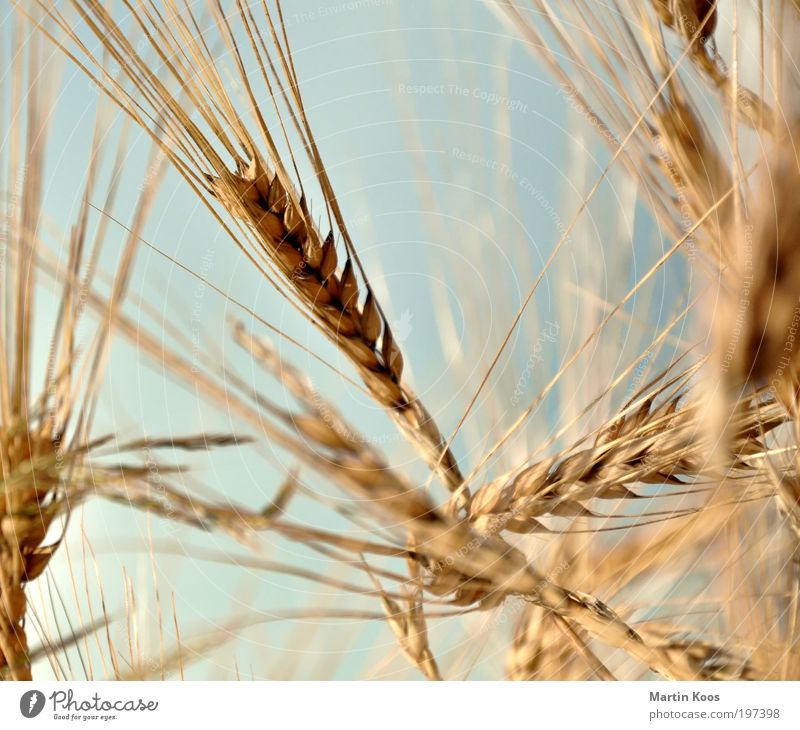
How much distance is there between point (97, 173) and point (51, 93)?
8 cm

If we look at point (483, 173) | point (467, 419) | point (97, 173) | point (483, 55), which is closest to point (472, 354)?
point (467, 419)

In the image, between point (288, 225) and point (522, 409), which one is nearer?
point (288, 225)

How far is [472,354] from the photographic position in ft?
1.74

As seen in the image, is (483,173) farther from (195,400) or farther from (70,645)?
(70,645)
